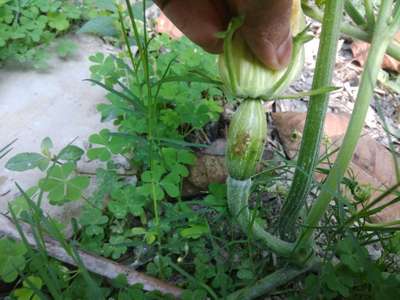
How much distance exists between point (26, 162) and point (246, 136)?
2.07 feet

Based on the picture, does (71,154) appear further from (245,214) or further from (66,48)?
(66,48)

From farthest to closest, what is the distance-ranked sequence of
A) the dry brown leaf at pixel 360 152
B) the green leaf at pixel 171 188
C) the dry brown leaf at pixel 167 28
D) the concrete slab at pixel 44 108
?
the dry brown leaf at pixel 167 28, the concrete slab at pixel 44 108, the dry brown leaf at pixel 360 152, the green leaf at pixel 171 188

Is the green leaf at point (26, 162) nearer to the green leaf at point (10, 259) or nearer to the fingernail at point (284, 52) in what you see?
the green leaf at point (10, 259)

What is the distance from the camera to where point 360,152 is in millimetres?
1363

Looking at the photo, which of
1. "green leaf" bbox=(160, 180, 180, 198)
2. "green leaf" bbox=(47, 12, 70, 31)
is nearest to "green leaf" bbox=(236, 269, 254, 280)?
"green leaf" bbox=(160, 180, 180, 198)

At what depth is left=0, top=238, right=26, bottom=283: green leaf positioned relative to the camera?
1.00 meters

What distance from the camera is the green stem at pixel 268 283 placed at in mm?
995

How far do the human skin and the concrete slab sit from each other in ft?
2.42

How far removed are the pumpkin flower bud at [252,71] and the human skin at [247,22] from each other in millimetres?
19

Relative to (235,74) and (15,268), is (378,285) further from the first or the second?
(15,268)

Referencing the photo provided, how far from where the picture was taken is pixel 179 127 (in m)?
1.46

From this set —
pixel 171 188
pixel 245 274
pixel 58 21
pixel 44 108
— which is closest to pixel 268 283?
pixel 245 274

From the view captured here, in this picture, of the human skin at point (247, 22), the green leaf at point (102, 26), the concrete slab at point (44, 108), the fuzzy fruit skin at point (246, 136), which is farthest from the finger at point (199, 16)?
the green leaf at point (102, 26)

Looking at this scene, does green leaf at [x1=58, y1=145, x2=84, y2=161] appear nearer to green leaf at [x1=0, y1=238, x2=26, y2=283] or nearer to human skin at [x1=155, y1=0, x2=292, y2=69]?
green leaf at [x1=0, y1=238, x2=26, y2=283]
